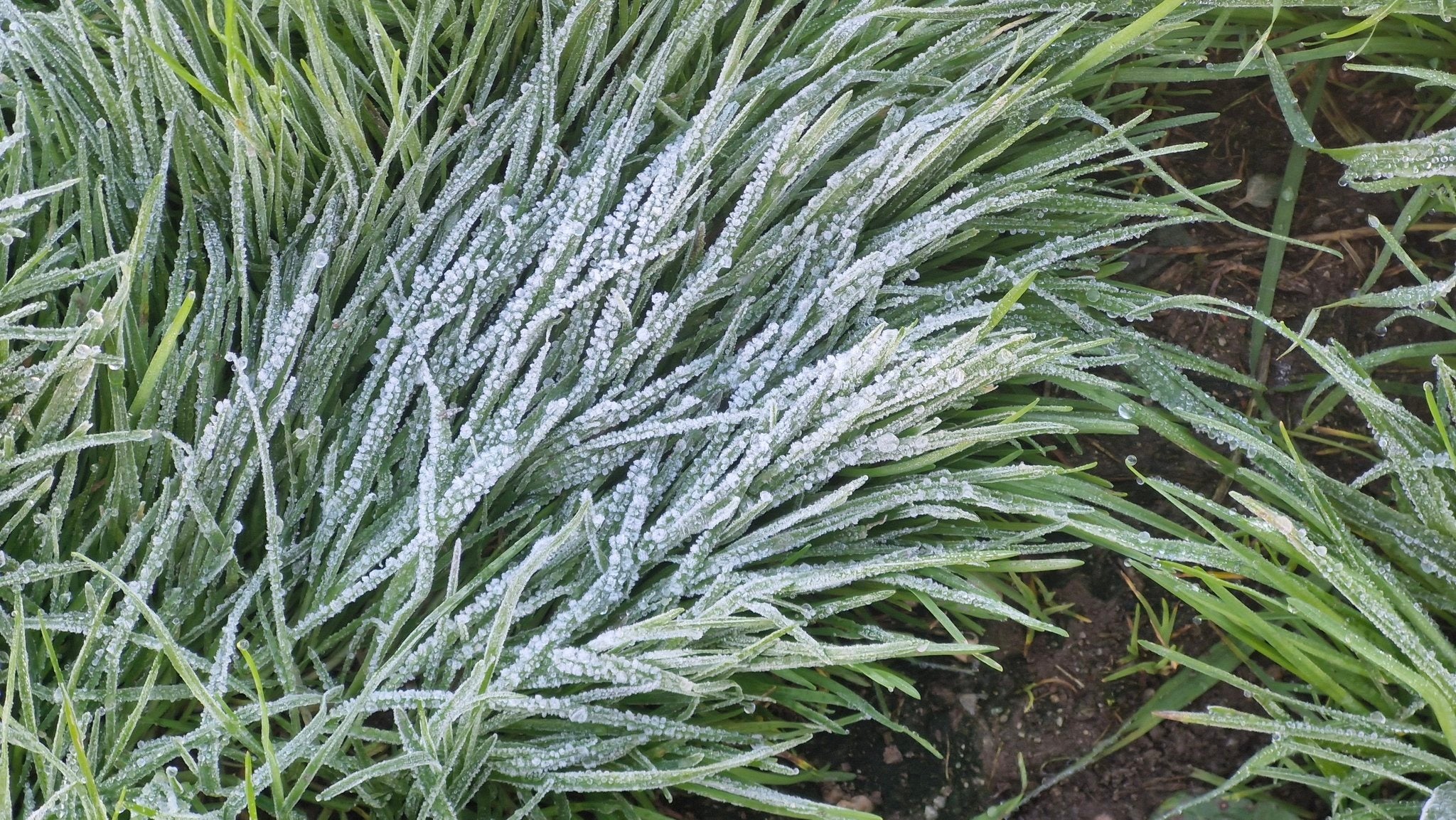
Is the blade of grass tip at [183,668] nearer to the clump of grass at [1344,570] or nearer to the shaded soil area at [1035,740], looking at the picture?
the shaded soil area at [1035,740]

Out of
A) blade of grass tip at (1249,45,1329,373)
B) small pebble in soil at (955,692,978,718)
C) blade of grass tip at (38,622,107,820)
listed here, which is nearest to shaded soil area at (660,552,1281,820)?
small pebble in soil at (955,692,978,718)

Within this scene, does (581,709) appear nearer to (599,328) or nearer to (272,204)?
(599,328)

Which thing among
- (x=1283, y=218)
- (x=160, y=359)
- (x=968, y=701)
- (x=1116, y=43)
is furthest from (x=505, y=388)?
(x=1283, y=218)

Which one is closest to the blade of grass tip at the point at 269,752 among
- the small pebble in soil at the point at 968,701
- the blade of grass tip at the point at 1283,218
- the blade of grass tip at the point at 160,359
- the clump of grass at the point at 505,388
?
the clump of grass at the point at 505,388

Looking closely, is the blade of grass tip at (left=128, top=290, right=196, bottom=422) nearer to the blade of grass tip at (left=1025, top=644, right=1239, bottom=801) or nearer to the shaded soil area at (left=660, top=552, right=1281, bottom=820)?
the shaded soil area at (left=660, top=552, right=1281, bottom=820)

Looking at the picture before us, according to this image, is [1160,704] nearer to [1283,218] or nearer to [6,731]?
[1283,218]

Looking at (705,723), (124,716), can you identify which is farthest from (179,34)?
(705,723)

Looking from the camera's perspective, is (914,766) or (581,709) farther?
(914,766)

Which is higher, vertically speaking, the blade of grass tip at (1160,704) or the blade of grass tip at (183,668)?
the blade of grass tip at (183,668)
